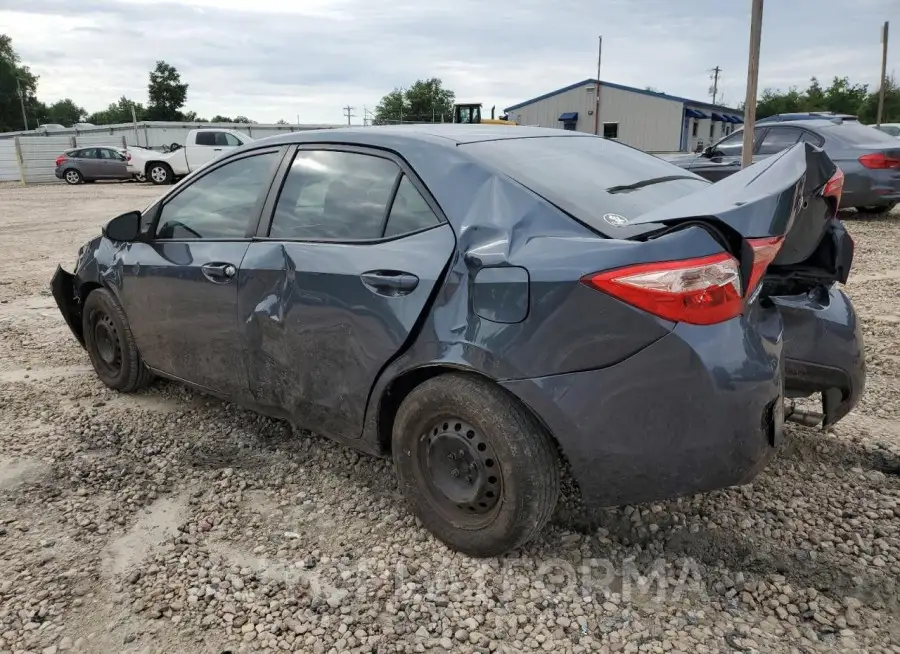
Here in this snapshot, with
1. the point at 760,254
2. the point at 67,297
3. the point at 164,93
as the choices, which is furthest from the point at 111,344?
the point at 164,93

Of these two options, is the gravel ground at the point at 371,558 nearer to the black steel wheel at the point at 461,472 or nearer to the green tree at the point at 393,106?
the black steel wheel at the point at 461,472

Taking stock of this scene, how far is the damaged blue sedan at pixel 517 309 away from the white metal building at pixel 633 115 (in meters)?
38.3

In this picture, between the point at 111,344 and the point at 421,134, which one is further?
the point at 111,344

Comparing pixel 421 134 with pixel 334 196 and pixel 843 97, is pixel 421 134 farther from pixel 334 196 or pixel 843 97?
pixel 843 97

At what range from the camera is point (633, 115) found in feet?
134

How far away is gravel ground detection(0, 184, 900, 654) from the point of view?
2.19 m

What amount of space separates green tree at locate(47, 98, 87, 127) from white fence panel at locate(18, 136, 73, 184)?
6642 centimetres

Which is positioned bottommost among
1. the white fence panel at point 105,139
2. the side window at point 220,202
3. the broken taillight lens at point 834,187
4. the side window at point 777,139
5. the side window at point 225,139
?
the side window at point 220,202

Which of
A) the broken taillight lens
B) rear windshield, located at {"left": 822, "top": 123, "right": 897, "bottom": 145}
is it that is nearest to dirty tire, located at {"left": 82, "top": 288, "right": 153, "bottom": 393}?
the broken taillight lens

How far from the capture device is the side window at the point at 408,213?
8.39ft

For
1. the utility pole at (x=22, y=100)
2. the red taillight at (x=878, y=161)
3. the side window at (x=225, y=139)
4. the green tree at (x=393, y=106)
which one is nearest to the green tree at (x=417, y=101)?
the green tree at (x=393, y=106)

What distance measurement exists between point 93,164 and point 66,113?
273ft

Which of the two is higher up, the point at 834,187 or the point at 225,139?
the point at 225,139

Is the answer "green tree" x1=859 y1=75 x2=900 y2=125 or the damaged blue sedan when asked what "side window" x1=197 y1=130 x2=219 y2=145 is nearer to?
the damaged blue sedan
